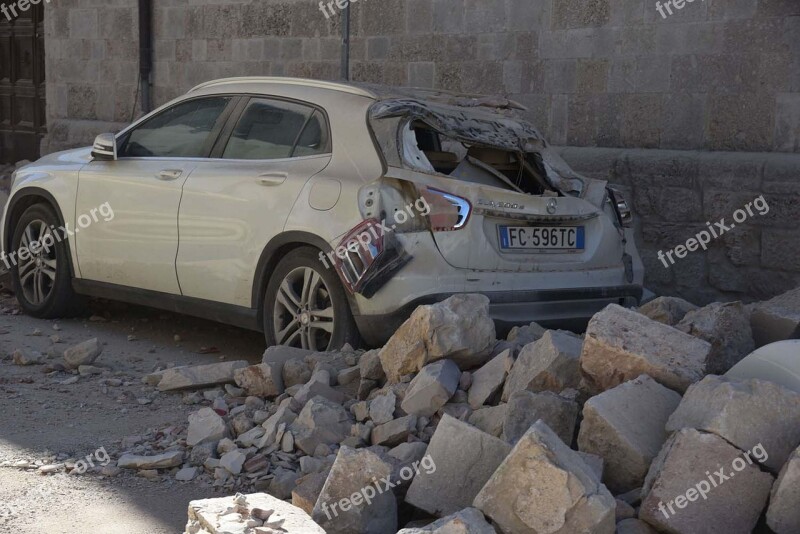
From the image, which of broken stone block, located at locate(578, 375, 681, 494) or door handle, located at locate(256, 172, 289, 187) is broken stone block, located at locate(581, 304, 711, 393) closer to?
broken stone block, located at locate(578, 375, 681, 494)

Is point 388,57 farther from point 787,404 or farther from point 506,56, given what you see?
point 787,404

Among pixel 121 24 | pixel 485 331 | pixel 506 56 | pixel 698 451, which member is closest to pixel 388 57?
pixel 506 56

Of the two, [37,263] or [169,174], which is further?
[37,263]

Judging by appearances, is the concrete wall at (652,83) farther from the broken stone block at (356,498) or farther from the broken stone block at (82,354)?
the broken stone block at (356,498)

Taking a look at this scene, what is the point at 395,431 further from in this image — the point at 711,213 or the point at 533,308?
the point at 711,213

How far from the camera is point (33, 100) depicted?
16656 millimetres

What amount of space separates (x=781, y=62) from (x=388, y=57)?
409 centimetres

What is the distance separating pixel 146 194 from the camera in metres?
7.10

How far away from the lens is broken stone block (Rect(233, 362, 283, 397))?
561cm

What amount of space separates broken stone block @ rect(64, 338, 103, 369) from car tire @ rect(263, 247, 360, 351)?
108 centimetres

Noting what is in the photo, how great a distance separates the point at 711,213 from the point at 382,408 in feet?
15.0

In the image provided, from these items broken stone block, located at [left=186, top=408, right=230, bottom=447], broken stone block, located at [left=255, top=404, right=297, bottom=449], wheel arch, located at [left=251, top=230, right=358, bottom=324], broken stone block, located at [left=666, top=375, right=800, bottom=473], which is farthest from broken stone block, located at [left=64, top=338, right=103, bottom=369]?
broken stone block, located at [left=666, top=375, right=800, bottom=473]

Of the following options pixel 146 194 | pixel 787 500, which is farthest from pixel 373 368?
pixel 146 194

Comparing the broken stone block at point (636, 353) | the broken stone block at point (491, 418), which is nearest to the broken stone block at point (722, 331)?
the broken stone block at point (636, 353)
